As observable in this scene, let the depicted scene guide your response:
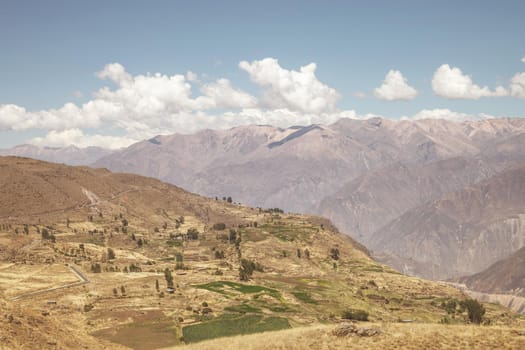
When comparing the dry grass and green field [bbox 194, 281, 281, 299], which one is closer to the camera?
the dry grass

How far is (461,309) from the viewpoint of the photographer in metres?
175

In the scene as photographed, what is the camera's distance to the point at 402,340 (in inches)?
1797

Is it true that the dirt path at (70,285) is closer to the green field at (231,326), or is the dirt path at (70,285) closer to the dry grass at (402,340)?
the green field at (231,326)

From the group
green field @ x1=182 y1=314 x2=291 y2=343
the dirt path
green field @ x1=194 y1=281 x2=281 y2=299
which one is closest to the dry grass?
green field @ x1=182 y1=314 x2=291 y2=343

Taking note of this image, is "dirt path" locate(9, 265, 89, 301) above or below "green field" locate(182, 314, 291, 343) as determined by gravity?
above

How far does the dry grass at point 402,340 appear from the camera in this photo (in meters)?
43.8

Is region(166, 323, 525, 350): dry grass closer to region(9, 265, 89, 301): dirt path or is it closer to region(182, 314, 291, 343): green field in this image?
region(182, 314, 291, 343): green field

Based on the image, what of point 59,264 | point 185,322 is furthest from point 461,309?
point 59,264

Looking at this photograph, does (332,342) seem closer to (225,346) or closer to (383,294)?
(225,346)

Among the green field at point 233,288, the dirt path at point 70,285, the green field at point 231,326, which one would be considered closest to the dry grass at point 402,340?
the green field at point 231,326

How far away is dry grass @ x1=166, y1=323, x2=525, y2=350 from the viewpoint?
4378 cm

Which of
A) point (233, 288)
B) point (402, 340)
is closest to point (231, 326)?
point (233, 288)

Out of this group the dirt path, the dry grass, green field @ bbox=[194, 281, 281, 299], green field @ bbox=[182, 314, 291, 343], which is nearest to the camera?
the dry grass

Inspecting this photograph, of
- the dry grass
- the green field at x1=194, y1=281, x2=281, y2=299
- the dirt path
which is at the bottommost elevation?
the green field at x1=194, y1=281, x2=281, y2=299
